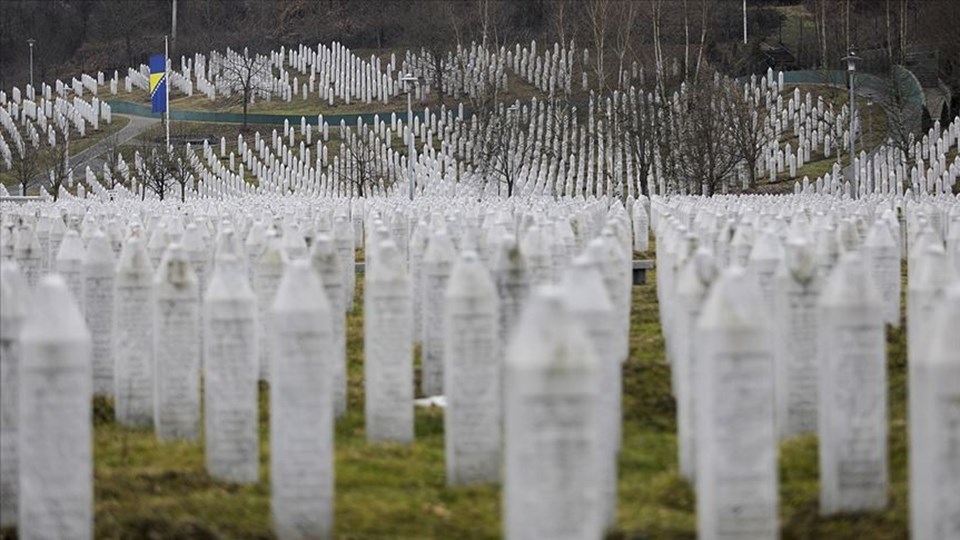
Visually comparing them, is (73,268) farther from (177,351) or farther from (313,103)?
(313,103)

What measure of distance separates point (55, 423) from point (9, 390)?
1.46 m

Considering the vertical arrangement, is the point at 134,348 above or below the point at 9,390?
above

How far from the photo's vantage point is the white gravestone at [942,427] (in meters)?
8.33

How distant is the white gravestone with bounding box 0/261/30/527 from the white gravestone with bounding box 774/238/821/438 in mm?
5163

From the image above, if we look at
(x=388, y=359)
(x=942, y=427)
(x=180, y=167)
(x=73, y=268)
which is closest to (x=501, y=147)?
(x=180, y=167)

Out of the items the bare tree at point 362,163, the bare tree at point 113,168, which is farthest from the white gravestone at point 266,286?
the bare tree at point 113,168

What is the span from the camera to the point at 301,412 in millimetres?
9883

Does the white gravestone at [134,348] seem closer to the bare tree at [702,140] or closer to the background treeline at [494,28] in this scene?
the bare tree at [702,140]

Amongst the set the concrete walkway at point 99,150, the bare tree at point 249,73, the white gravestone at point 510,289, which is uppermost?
the bare tree at point 249,73

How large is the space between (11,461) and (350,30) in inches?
3782

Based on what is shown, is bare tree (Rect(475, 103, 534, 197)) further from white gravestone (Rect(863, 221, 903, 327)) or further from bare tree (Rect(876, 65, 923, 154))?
white gravestone (Rect(863, 221, 903, 327))

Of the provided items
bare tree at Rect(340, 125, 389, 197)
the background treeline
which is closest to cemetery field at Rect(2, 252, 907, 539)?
bare tree at Rect(340, 125, 389, 197)

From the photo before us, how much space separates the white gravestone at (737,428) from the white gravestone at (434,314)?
5777mm

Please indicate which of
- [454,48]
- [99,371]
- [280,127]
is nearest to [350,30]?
[454,48]
